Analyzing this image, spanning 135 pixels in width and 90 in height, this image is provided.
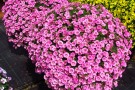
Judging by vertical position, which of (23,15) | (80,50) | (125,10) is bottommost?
(80,50)

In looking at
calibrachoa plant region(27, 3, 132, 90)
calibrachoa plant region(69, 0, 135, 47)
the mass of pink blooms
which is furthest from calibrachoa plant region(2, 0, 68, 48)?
calibrachoa plant region(69, 0, 135, 47)

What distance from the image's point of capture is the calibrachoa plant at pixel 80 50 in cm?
504

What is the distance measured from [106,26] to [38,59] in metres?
1.37

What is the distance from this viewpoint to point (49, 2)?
642 cm

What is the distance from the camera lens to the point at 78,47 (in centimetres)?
511

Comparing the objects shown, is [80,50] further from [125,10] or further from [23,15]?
[125,10]

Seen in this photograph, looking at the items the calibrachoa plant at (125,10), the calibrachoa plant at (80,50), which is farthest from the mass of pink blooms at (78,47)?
the calibrachoa plant at (125,10)

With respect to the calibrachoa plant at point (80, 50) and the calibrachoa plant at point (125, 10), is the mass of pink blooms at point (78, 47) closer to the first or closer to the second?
the calibrachoa plant at point (80, 50)

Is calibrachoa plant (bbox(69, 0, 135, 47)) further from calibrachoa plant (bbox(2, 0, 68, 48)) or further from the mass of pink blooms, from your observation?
calibrachoa plant (bbox(2, 0, 68, 48))

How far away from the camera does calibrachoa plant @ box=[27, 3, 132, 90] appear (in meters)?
5.04

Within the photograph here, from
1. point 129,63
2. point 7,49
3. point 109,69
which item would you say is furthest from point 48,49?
point 129,63

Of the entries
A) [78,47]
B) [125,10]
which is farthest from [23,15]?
[125,10]

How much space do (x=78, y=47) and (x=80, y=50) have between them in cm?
7

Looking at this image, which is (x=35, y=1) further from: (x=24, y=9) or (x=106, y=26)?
(x=106, y=26)
